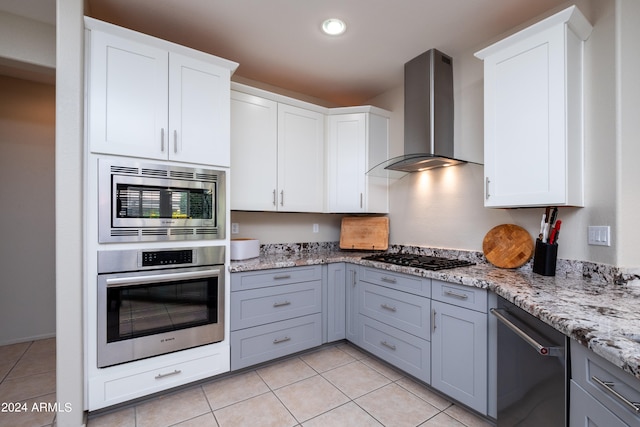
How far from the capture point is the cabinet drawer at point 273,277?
2.19 m

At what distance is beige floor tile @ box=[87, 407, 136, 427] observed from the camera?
171 cm

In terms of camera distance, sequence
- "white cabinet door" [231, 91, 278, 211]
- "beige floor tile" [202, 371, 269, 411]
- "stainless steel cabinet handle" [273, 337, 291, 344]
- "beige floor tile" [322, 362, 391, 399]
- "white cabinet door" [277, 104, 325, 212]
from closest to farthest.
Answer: "beige floor tile" [202, 371, 269, 411]
"beige floor tile" [322, 362, 391, 399]
"stainless steel cabinet handle" [273, 337, 291, 344]
"white cabinet door" [231, 91, 278, 211]
"white cabinet door" [277, 104, 325, 212]

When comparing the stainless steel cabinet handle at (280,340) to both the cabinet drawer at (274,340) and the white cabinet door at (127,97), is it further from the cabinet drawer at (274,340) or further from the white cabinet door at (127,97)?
the white cabinet door at (127,97)

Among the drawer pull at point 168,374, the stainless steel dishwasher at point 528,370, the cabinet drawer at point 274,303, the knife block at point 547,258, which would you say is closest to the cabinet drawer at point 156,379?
the drawer pull at point 168,374

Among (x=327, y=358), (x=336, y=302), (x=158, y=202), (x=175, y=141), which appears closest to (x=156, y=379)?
(x=158, y=202)

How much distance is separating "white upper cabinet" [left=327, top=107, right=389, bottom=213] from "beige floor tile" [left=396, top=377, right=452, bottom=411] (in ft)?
5.09

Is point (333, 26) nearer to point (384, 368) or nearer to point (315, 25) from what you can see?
point (315, 25)

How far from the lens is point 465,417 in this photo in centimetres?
177

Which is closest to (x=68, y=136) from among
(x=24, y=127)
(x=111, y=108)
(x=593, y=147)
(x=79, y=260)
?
(x=111, y=108)

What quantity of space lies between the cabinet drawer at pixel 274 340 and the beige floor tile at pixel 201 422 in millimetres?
409

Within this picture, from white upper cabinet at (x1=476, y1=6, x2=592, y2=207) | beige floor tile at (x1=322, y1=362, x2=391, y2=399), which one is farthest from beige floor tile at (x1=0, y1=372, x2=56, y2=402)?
white upper cabinet at (x1=476, y1=6, x2=592, y2=207)

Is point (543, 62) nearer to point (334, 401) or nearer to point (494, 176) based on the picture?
point (494, 176)

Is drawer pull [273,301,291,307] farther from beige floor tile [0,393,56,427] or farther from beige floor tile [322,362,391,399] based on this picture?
beige floor tile [0,393,56,427]

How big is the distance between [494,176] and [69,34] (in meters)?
2.70
